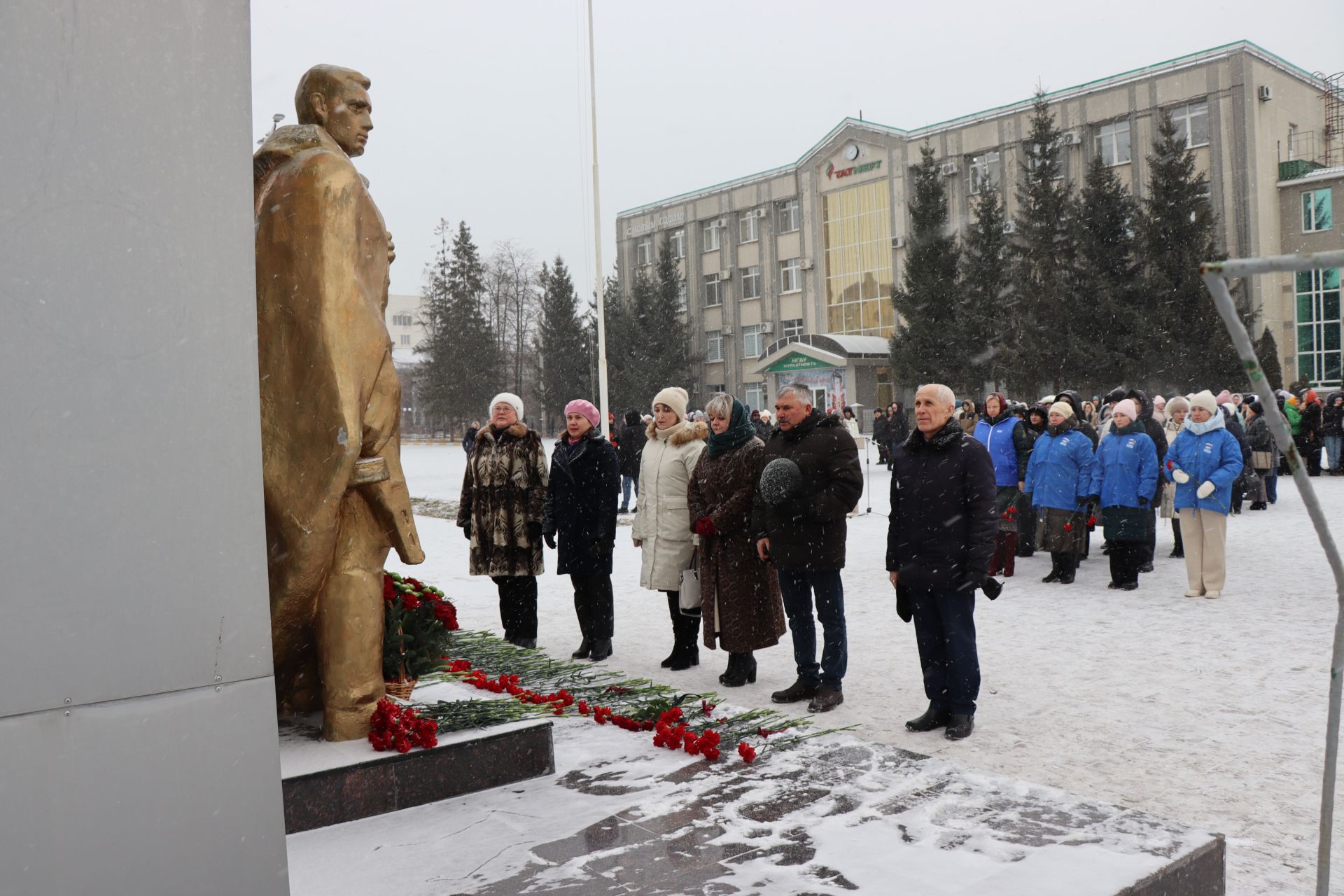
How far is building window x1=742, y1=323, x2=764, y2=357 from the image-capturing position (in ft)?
162

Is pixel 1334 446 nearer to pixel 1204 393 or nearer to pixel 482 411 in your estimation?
pixel 1204 393

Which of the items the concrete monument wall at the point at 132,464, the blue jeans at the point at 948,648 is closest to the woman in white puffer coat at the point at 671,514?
the blue jeans at the point at 948,648

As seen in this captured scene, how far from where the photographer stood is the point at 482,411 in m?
57.0

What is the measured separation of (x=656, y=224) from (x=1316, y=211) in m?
30.4

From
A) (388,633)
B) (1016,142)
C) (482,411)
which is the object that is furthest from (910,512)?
(482,411)

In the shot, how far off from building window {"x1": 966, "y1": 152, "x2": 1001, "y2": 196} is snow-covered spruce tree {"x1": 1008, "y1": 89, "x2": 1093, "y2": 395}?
340cm

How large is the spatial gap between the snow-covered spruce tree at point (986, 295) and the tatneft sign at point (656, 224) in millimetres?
18368

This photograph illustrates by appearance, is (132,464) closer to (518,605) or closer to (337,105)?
(337,105)

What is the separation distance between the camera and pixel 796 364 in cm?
4153

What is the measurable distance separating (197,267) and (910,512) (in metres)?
4.34

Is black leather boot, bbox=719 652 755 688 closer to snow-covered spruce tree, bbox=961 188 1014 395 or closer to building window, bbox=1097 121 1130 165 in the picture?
snow-covered spruce tree, bbox=961 188 1014 395

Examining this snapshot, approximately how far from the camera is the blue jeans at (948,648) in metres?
5.46

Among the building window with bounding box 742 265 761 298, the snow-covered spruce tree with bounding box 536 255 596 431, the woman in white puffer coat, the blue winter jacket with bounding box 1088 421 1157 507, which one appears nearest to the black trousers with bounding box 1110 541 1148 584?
the blue winter jacket with bounding box 1088 421 1157 507

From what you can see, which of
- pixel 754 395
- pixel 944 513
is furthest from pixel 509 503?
pixel 754 395
